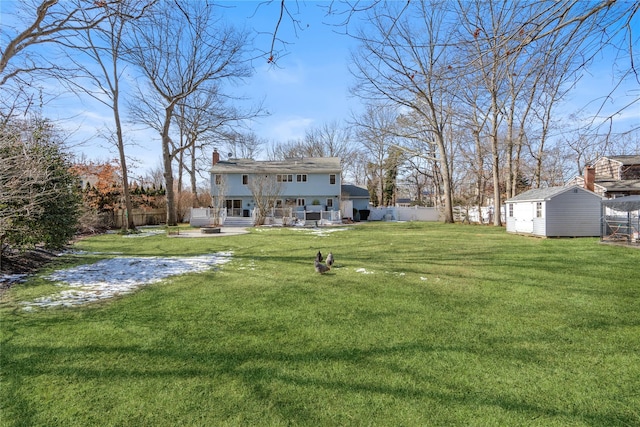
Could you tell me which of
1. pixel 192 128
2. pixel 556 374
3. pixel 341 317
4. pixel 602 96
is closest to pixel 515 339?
pixel 556 374

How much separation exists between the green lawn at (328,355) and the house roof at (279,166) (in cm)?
2270

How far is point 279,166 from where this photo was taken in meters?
29.6

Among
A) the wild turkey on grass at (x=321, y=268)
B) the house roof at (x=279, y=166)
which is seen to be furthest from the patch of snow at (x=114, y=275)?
the house roof at (x=279, y=166)

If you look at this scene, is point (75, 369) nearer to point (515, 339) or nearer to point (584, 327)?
point (515, 339)

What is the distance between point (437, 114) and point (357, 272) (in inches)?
933

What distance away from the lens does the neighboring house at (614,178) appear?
793 inches

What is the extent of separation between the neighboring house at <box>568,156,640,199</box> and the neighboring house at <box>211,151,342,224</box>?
17296 millimetres

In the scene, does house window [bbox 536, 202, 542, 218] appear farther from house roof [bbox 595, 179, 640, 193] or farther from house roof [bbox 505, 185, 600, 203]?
house roof [bbox 595, 179, 640, 193]

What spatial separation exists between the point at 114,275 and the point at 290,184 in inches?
879

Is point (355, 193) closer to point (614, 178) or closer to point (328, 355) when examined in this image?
point (614, 178)

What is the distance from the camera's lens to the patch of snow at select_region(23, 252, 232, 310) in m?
5.31

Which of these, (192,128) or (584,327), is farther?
(192,128)

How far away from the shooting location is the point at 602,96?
12.2ft

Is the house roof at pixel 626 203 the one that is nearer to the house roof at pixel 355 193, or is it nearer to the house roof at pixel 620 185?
the house roof at pixel 620 185
